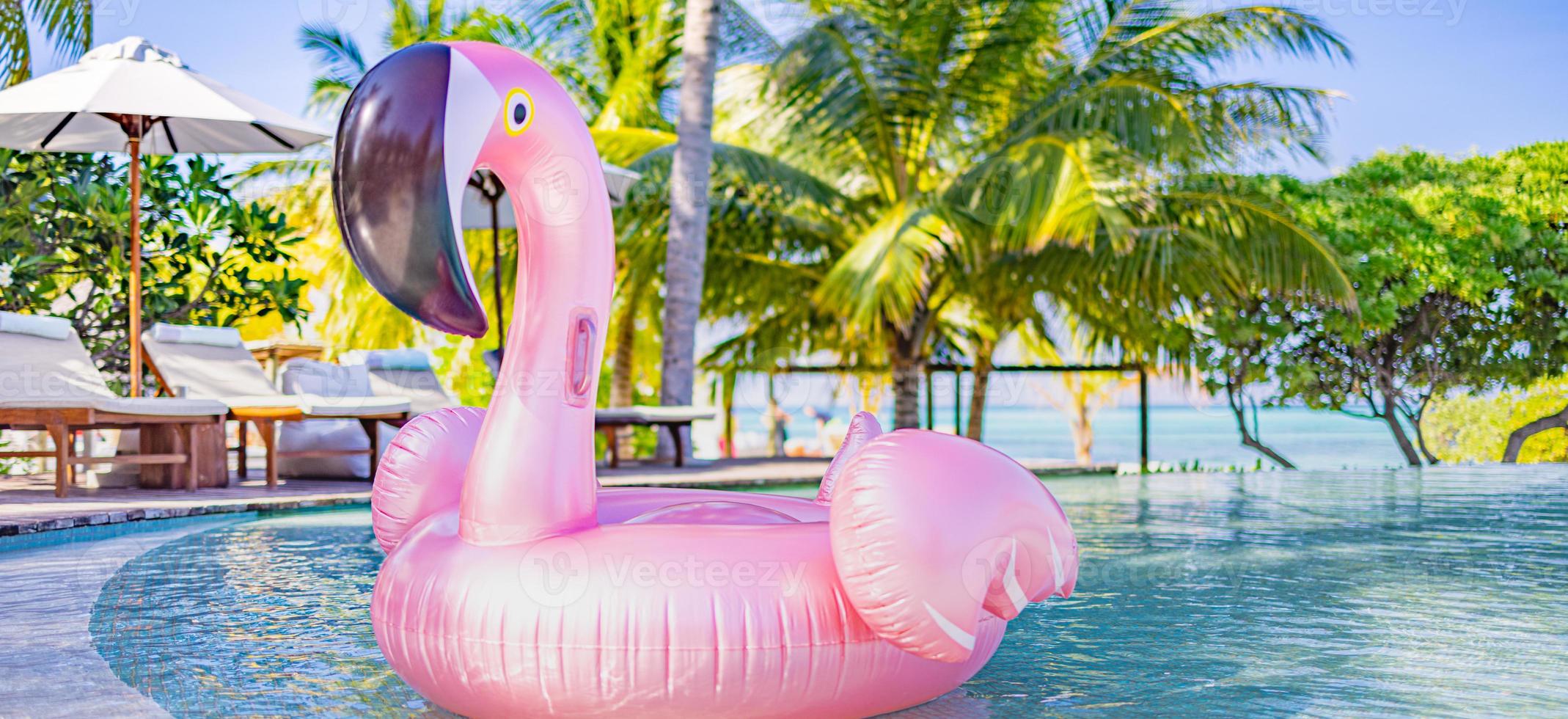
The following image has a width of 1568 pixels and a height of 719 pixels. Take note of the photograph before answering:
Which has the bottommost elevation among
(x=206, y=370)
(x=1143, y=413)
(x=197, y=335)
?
(x=1143, y=413)

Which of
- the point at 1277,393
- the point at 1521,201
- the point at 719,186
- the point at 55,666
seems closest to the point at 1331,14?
the point at 1521,201

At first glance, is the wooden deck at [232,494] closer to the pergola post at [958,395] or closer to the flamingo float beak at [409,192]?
the pergola post at [958,395]

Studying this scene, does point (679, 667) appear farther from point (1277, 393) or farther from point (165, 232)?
point (1277, 393)

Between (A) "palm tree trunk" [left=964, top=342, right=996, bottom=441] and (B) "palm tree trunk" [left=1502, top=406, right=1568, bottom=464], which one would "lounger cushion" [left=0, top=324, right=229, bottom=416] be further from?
(B) "palm tree trunk" [left=1502, top=406, right=1568, bottom=464]

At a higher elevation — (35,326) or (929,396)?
(35,326)

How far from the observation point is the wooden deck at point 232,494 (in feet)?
18.9

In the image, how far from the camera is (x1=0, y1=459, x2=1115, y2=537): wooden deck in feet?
18.9

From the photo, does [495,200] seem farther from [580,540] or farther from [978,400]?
[580,540]

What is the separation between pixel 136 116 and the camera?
314 inches

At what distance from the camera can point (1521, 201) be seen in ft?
42.0

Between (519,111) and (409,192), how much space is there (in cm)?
40

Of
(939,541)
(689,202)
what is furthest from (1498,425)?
(939,541)

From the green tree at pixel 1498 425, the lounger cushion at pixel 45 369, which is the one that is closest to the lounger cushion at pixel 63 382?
the lounger cushion at pixel 45 369

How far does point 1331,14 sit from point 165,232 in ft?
34.5
